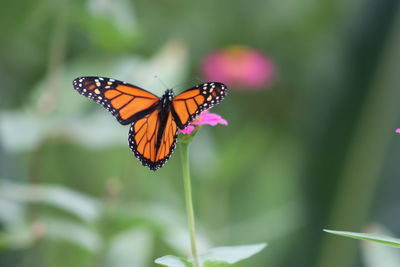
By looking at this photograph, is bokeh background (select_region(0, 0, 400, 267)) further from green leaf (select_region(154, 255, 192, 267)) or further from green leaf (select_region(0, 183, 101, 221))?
green leaf (select_region(154, 255, 192, 267))

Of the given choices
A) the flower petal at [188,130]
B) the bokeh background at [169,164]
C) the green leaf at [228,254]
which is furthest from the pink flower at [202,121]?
the bokeh background at [169,164]

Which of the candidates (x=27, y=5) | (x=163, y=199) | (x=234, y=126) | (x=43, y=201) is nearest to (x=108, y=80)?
(x=43, y=201)

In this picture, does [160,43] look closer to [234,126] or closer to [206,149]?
[234,126]

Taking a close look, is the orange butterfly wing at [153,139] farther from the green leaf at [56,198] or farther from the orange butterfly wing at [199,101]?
the green leaf at [56,198]

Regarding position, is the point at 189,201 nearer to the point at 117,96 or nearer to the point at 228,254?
the point at 228,254

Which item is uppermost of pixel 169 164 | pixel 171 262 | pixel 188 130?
pixel 169 164

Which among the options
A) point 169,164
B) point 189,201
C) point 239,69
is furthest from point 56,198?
point 239,69

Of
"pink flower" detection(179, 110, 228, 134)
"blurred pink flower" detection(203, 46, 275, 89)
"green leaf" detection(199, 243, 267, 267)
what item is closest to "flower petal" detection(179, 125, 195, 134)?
"pink flower" detection(179, 110, 228, 134)
